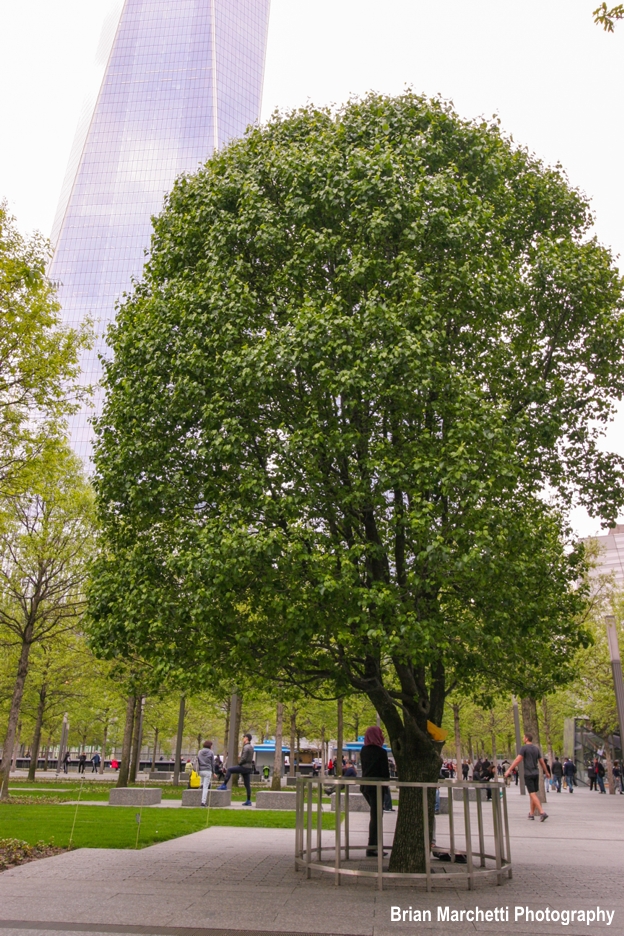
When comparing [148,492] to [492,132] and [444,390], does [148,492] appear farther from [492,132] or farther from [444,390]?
[492,132]

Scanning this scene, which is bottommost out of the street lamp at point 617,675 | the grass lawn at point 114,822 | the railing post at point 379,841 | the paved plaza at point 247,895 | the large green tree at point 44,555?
the grass lawn at point 114,822

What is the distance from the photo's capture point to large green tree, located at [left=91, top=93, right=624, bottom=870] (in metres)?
8.56

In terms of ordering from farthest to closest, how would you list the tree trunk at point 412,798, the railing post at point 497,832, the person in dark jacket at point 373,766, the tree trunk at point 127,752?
the tree trunk at point 127,752, the person in dark jacket at point 373,766, the tree trunk at point 412,798, the railing post at point 497,832

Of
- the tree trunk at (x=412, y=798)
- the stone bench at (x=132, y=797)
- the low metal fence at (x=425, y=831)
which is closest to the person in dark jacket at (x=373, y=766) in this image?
the low metal fence at (x=425, y=831)

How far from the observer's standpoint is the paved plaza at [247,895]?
22.4 ft

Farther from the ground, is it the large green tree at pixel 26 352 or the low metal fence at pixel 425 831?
the large green tree at pixel 26 352

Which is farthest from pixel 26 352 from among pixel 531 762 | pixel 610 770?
pixel 610 770

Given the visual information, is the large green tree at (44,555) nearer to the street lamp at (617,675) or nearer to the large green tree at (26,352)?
the large green tree at (26,352)

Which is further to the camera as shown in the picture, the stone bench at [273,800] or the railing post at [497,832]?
the stone bench at [273,800]

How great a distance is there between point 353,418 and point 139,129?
434ft

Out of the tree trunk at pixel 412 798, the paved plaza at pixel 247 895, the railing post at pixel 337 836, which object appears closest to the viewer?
the paved plaza at pixel 247 895

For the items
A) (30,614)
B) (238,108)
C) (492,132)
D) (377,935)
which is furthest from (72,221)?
(377,935)

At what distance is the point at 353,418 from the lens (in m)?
9.20

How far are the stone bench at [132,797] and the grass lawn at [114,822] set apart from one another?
0.29 metres
